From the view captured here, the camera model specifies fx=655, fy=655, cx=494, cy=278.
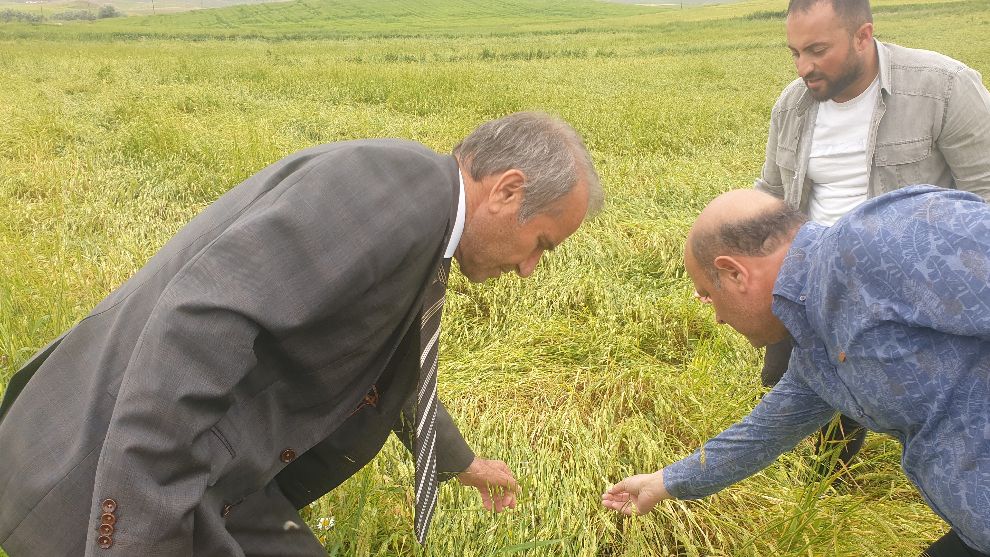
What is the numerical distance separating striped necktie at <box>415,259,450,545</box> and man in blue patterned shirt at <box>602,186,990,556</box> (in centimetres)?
56

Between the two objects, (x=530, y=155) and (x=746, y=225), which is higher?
(x=530, y=155)

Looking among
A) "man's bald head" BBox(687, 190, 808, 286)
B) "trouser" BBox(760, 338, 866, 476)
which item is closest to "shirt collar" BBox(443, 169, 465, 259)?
"man's bald head" BBox(687, 190, 808, 286)

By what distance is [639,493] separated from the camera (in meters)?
1.87

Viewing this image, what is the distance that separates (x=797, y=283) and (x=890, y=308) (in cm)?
18

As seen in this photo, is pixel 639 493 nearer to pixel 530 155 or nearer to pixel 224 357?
pixel 530 155

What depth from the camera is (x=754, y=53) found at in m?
20.5

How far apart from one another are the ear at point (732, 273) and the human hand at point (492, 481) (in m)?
0.99

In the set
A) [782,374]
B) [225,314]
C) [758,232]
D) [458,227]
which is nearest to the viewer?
[225,314]

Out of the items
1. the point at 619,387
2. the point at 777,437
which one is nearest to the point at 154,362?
the point at 777,437

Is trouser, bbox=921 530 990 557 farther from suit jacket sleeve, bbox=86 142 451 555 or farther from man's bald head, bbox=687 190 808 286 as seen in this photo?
suit jacket sleeve, bbox=86 142 451 555

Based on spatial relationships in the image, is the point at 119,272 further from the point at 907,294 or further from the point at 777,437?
the point at 907,294

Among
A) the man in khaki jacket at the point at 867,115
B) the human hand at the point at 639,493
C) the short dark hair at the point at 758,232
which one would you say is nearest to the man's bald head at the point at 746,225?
the short dark hair at the point at 758,232

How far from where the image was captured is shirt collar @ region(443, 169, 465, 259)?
4.45 ft

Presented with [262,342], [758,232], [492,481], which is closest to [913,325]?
[758,232]
